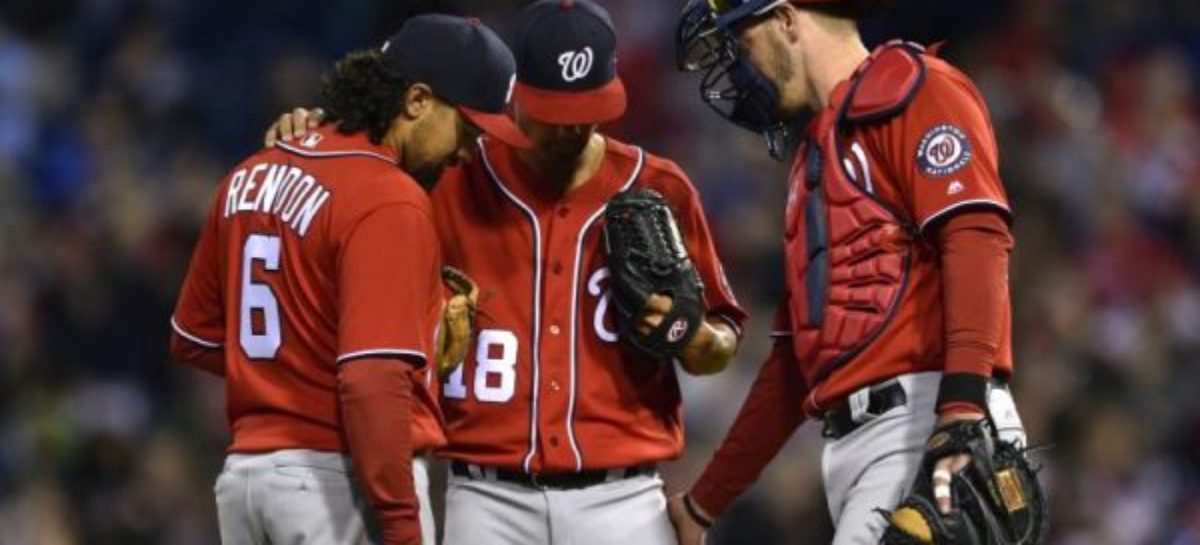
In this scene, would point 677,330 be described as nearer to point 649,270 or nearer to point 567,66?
point 649,270

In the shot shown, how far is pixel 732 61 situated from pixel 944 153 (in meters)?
0.64

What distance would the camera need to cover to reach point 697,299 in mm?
4980

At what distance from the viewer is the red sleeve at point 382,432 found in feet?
14.6

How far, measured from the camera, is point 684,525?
5.14 m

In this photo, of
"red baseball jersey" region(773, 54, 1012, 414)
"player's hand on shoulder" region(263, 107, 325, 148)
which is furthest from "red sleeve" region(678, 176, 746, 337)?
"player's hand on shoulder" region(263, 107, 325, 148)

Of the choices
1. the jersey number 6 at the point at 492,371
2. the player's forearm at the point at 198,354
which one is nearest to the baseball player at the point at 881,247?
the jersey number 6 at the point at 492,371

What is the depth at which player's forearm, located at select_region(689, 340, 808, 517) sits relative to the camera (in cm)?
495

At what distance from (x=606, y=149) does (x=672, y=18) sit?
17.9ft

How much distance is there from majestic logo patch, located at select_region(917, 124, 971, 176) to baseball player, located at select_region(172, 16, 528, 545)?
94 centimetres

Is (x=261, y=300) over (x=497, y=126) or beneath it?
beneath

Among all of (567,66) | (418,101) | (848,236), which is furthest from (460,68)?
(848,236)

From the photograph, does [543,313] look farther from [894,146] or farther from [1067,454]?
[1067,454]

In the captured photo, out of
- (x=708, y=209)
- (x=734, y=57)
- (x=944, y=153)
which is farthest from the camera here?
(x=708, y=209)

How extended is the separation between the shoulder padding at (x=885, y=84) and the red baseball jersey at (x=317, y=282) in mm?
870
